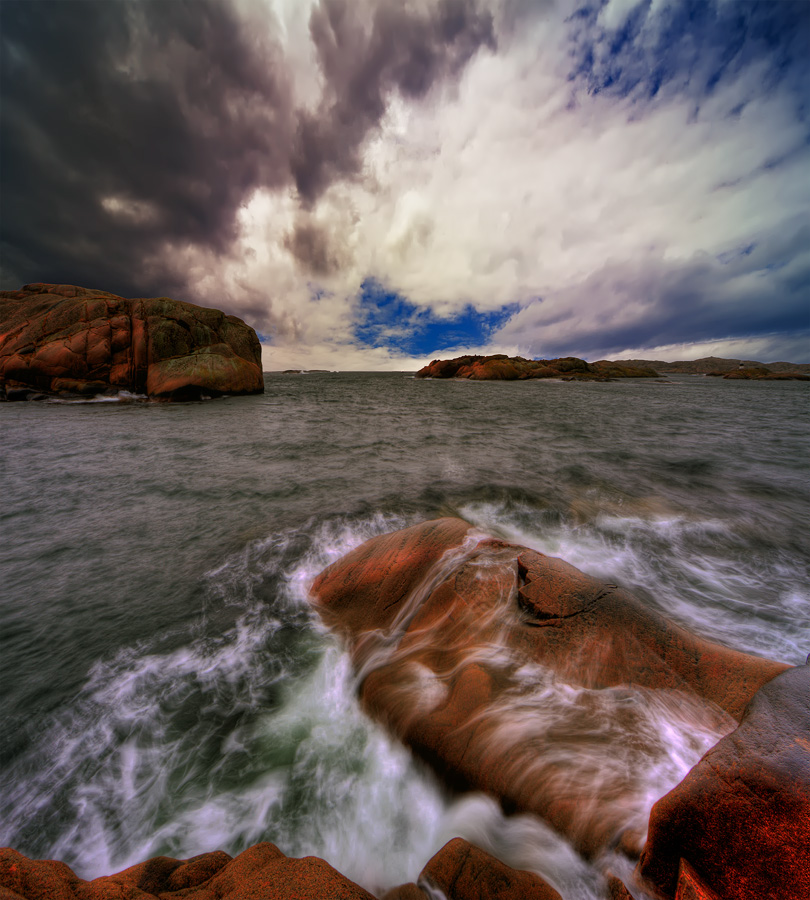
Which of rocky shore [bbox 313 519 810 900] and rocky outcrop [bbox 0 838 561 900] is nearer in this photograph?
rocky outcrop [bbox 0 838 561 900]

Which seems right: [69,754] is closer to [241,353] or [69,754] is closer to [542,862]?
[542,862]

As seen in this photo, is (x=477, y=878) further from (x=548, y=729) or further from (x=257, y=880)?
(x=257, y=880)

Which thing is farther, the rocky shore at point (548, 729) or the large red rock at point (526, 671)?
the large red rock at point (526, 671)

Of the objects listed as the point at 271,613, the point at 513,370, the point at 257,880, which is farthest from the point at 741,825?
the point at 513,370

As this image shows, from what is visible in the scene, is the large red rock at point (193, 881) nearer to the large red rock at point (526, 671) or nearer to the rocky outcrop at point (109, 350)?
the large red rock at point (526, 671)

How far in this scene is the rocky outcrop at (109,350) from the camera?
842 inches

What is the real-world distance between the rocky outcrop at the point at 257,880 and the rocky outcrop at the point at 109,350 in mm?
25377

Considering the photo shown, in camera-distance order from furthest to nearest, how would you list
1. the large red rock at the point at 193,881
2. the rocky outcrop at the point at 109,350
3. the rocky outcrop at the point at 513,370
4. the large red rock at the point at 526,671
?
the rocky outcrop at the point at 513,370, the rocky outcrop at the point at 109,350, the large red rock at the point at 526,671, the large red rock at the point at 193,881

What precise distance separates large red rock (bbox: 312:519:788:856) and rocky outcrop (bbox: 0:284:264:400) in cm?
2454

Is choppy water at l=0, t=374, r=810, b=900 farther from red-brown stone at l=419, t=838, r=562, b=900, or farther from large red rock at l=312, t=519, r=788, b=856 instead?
red-brown stone at l=419, t=838, r=562, b=900

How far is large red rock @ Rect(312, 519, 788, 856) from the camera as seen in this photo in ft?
7.05

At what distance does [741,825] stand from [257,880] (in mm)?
2338

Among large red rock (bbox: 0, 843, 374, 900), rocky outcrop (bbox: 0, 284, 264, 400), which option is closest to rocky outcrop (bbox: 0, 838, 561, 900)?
large red rock (bbox: 0, 843, 374, 900)

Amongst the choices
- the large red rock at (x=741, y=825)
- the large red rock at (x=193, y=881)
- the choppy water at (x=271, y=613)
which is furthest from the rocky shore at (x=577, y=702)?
the large red rock at (x=193, y=881)
